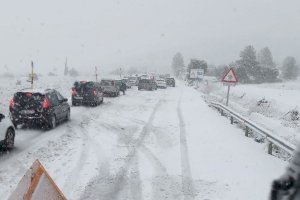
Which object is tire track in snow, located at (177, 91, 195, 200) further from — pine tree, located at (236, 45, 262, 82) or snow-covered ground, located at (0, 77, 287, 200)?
pine tree, located at (236, 45, 262, 82)

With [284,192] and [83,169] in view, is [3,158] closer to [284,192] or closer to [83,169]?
[83,169]

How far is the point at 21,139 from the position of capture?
1462 centimetres

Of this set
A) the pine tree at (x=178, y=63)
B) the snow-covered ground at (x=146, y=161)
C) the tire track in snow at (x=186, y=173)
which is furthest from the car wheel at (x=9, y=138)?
the pine tree at (x=178, y=63)

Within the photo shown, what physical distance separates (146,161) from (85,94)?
1660cm

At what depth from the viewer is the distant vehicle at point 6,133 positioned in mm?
11953

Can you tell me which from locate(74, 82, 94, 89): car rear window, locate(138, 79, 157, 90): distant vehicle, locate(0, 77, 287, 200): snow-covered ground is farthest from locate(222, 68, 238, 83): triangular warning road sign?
locate(138, 79, 157, 90): distant vehicle

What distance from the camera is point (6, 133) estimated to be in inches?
483

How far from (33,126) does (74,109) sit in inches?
315

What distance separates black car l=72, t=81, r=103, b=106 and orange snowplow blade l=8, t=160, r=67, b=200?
22.9 metres

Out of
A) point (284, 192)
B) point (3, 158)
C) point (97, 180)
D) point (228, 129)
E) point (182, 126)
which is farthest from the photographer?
point (182, 126)

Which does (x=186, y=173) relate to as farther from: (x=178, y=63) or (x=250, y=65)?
(x=178, y=63)

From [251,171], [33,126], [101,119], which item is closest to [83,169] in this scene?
[251,171]

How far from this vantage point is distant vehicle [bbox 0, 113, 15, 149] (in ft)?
39.2

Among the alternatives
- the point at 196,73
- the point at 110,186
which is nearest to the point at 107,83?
the point at 110,186
